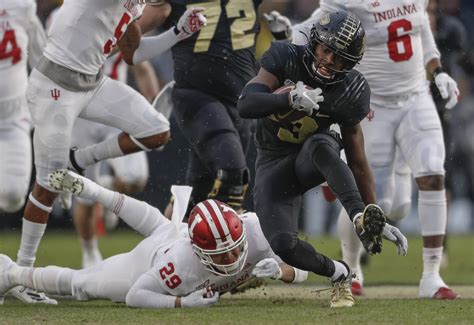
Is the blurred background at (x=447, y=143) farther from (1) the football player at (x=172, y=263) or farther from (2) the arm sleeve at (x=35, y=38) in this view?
(1) the football player at (x=172, y=263)

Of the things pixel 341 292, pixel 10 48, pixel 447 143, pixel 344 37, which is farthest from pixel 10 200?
pixel 447 143

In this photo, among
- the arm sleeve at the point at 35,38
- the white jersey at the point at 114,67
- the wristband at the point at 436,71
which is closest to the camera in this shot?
the arm sleeve at the point at 35,38

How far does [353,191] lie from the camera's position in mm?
5484

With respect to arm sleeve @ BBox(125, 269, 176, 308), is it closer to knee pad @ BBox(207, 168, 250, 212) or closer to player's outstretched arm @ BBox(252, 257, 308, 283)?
player's outstretched arm @ BBox(252, 257, 308, 283)

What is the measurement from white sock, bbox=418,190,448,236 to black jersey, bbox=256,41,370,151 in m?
1.20

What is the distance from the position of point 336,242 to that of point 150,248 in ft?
19.2

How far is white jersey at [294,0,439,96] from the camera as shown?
7090 millimetres

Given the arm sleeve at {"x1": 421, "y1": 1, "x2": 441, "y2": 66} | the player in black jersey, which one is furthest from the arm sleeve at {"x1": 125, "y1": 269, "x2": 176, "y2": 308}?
the arm sleeve at {"x1": 421, "y1": 1, "x2": 441, "y2": 66}

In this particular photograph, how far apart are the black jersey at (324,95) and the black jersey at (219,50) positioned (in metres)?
1.43

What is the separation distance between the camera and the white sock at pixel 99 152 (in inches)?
277

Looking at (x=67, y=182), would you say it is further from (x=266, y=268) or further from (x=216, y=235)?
(x=266, y=268)

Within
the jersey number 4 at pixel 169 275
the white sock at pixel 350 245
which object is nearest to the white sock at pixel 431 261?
the white sock at pixel 350 245

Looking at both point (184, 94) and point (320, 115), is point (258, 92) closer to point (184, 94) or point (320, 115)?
point (320, 115)

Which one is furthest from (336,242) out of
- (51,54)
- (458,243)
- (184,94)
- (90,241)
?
(51,54)
